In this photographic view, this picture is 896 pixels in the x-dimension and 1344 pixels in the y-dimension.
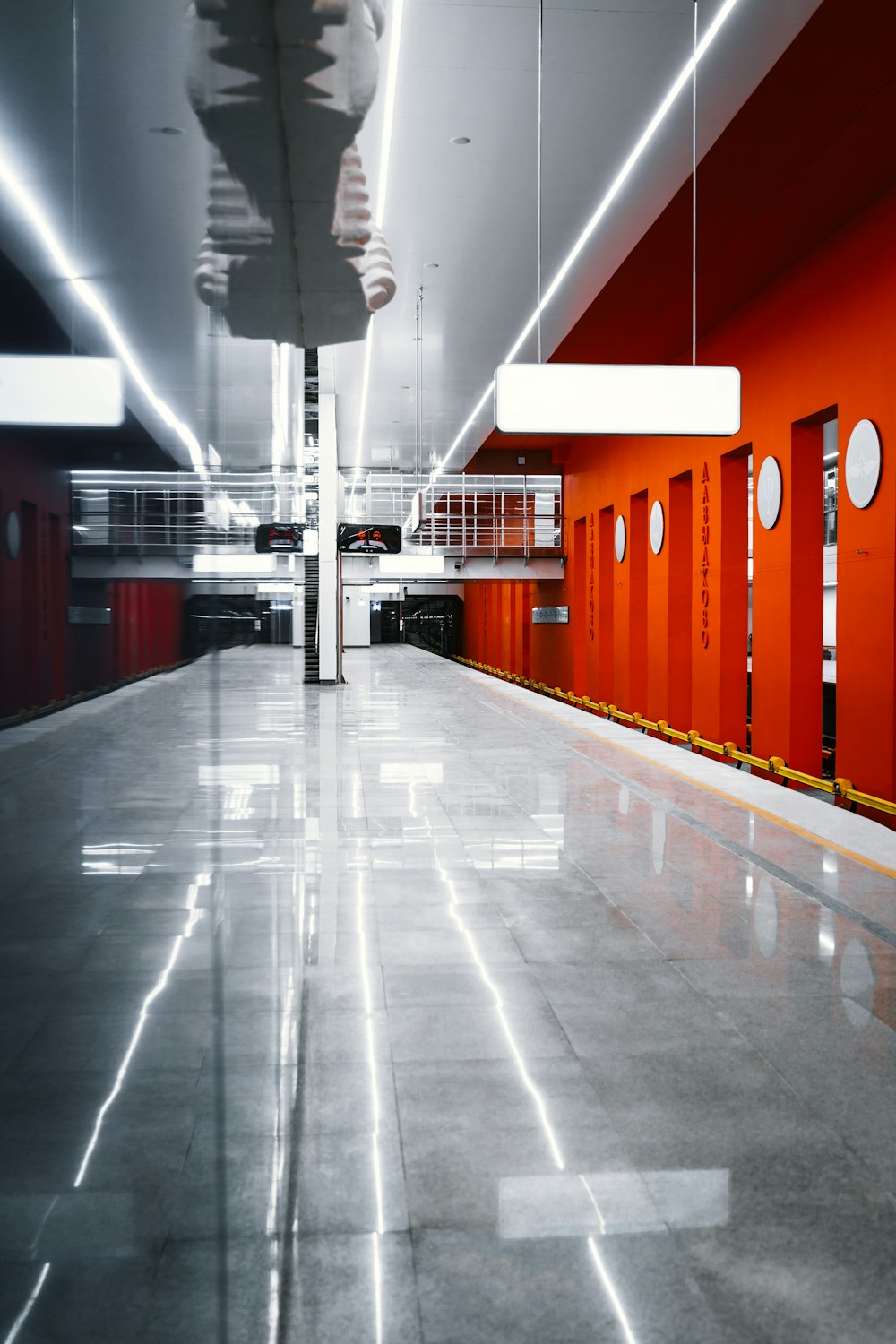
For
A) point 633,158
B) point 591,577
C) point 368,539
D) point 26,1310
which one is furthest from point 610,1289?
point 368,539

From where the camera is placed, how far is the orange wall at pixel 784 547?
977 cm

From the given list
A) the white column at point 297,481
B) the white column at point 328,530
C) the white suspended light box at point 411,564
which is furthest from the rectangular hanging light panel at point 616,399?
the white suspended light box at point 411,564

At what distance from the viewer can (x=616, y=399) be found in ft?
21.3

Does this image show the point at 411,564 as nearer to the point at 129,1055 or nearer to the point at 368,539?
the point at 368,539

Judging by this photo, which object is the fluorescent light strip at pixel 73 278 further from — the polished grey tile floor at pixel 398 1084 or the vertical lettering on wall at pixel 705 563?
the vertical lettering on wall at pixel 705 563

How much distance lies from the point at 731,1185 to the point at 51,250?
268 centimetres

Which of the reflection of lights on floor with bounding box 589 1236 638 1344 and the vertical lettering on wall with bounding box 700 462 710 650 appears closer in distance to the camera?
the reflection of lights on floor with bounding box 589 1236 638 1344

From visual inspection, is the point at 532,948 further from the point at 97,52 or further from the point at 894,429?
the point at 894,429

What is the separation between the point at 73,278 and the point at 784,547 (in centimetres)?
1184

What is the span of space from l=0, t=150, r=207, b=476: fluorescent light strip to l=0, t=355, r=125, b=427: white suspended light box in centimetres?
2

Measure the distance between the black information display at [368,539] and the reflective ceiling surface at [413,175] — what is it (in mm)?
2264

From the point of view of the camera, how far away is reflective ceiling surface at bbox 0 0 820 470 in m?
1.10

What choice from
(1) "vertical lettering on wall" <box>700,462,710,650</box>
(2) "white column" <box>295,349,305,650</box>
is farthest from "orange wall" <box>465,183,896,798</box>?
(2) "white column" <box>295,349,305,650</box>

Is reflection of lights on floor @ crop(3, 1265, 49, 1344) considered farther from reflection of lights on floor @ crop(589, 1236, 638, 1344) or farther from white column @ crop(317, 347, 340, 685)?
white column @ crop(317, 347, 340, 685)
